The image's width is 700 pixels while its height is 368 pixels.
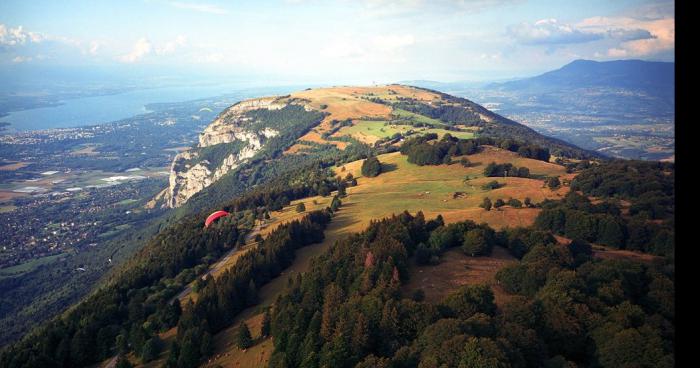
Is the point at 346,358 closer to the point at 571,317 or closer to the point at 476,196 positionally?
the point at 571,317

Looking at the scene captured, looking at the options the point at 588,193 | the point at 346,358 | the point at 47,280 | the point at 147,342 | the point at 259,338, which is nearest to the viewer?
the point at 346,358

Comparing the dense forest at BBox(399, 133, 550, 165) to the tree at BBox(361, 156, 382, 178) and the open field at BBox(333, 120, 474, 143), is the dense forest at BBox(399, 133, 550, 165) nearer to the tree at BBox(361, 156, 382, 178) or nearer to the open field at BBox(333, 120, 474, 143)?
the tree at BBox(361, 156, 382, 178)

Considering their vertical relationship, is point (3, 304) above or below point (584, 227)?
below

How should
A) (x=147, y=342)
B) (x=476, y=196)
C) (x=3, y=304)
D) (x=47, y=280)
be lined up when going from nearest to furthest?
(x=147, y=342) < (x=476, y=196) < (x=3, y=304) < (x=47, y=280)

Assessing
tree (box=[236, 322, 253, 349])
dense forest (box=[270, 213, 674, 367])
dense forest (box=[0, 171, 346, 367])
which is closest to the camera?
dense forest (box=[270, 213, 674, 367])

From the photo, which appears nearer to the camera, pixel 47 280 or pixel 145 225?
pixel 47 280

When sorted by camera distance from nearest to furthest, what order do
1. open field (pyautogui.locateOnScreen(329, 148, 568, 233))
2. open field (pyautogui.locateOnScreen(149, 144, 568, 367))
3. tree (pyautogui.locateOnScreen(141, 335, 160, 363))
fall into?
open field (pyautogui.locateOnScreen(149, 144, 568, 367)), tree (pyautogui.locateOnScreen(141, 335, 160, 363)), open field (pyautogui.locateOnScreen(329, 148, 568, 233))

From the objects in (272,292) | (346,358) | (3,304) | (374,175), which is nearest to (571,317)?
(346,358)

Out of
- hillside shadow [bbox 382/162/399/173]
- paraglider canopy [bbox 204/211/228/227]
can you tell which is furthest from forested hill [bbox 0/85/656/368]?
paraglider canopy [bbox 204/211/228/227]

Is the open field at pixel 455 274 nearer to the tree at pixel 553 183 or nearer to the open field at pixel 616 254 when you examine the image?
the open field at pixel 616 254
